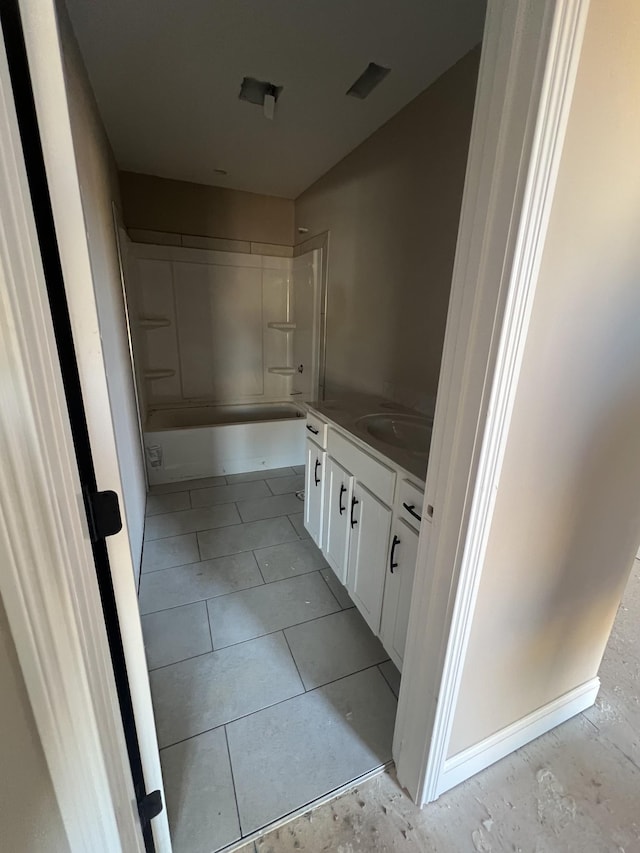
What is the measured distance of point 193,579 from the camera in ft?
6.50

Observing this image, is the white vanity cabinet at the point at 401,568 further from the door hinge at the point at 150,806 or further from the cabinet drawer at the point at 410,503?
the door hinge at the point at 150,806

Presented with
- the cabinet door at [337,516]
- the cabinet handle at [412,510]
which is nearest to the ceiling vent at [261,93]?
the cabinet door at [337,516]

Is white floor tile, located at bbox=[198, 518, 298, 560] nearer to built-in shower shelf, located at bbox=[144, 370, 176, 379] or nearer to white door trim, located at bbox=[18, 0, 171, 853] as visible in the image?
white door trim, located at bbox=[18, 0, 171, 853]

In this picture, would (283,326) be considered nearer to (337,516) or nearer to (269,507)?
(269,507)

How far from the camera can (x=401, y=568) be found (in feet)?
4.37

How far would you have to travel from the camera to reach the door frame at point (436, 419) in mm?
429

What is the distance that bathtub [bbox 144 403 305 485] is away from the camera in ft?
9.77

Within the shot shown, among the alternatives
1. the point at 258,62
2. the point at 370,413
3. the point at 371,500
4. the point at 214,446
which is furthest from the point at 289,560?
the point at 258,62

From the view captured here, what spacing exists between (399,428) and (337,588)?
2.93 feet

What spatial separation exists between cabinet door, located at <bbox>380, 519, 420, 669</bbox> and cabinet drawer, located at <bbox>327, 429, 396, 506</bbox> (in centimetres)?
14

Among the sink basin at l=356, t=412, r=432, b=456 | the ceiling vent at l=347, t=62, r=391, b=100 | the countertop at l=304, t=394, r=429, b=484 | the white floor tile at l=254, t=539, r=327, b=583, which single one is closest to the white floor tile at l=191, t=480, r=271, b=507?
the white floor tile at l=254, t=539, r=327, b=583

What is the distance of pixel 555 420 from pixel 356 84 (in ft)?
6.56

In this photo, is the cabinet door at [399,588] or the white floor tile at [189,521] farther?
the white floor tile at [189,521]

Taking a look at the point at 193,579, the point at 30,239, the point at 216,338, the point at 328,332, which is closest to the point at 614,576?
the point at 30,239
